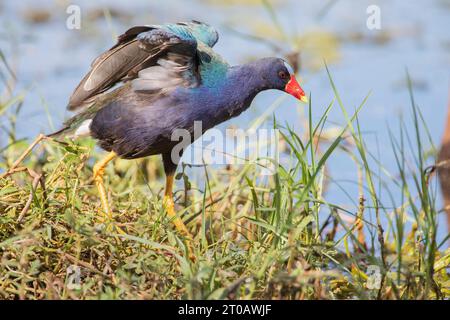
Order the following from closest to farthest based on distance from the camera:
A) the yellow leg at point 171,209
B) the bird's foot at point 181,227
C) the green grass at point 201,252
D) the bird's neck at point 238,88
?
1. the green grass at point 201,252
2. the bird's foot at point 181,227
3. the yellow leg at point 171,209
4. the bird's neck at point 238,88

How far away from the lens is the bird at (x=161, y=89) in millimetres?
3500

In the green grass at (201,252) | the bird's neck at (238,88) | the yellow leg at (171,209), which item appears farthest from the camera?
the bird's neck at (238,88)

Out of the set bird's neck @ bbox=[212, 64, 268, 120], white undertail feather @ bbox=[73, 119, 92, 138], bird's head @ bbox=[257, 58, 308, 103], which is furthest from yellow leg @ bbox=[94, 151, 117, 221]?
bird's head @ bbox=[257, 58, 308, 103]

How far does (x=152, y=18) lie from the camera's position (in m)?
7.16

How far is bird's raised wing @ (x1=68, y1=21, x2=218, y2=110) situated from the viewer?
11.3 ft

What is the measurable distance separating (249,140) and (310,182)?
1.80m

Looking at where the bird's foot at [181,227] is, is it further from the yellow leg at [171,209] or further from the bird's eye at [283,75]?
the bird's eye at [283,75]

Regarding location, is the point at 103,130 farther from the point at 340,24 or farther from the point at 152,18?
the point at 340,24

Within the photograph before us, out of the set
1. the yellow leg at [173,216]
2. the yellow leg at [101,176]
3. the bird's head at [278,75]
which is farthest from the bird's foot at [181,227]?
the bird's head at [278,75]

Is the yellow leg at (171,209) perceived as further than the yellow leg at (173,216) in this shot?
Yes

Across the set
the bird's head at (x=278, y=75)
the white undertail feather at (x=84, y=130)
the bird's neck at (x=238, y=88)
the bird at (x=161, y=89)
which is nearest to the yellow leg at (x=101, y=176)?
the bird at (x=161, y=89)

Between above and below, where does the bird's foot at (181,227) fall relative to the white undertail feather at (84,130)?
below

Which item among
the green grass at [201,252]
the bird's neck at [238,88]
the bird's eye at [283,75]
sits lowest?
the green grass at [201,252]

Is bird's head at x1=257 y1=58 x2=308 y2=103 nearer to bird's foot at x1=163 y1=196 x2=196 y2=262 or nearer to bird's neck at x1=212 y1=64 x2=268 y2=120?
bird's neck at x1=212 y1=64 x2=268 y2=120
